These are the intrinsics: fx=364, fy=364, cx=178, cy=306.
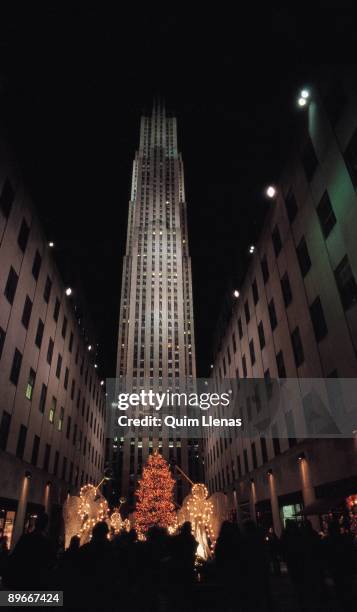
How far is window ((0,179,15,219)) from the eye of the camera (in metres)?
21.8

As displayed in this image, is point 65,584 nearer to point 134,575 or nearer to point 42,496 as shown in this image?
point 134,575

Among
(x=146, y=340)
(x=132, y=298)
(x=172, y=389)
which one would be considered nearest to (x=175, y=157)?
(x=132, y=298)

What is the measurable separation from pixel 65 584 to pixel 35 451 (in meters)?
25.7

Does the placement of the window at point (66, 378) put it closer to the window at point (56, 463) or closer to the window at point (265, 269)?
the window at point (56, 463)

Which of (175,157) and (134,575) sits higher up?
(175,157)

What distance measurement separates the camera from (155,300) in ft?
400

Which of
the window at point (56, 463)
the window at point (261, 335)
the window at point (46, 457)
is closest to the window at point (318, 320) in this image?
the window at point (261, 335)

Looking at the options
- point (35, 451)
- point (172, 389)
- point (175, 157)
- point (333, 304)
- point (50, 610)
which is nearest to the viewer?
point (50, 610)

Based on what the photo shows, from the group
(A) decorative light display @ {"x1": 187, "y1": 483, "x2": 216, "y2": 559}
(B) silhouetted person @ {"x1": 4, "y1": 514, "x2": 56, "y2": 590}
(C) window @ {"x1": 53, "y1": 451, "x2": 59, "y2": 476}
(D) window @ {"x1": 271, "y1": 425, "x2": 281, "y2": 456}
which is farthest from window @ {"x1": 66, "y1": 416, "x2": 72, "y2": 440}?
(B) silhouetted person @ {"x1": 4, "y1": 514, "x2": 56, "y2": 590}

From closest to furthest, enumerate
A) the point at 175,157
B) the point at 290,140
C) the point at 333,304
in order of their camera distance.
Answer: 1. the point at 333,304
2. the point at 290,140
3. the point at 175,157

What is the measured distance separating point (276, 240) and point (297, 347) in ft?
26.9

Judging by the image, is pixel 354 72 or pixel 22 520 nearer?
pixel 354 72

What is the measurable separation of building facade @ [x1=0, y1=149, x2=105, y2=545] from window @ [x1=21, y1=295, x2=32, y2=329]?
7cm

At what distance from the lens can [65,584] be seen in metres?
5.47
